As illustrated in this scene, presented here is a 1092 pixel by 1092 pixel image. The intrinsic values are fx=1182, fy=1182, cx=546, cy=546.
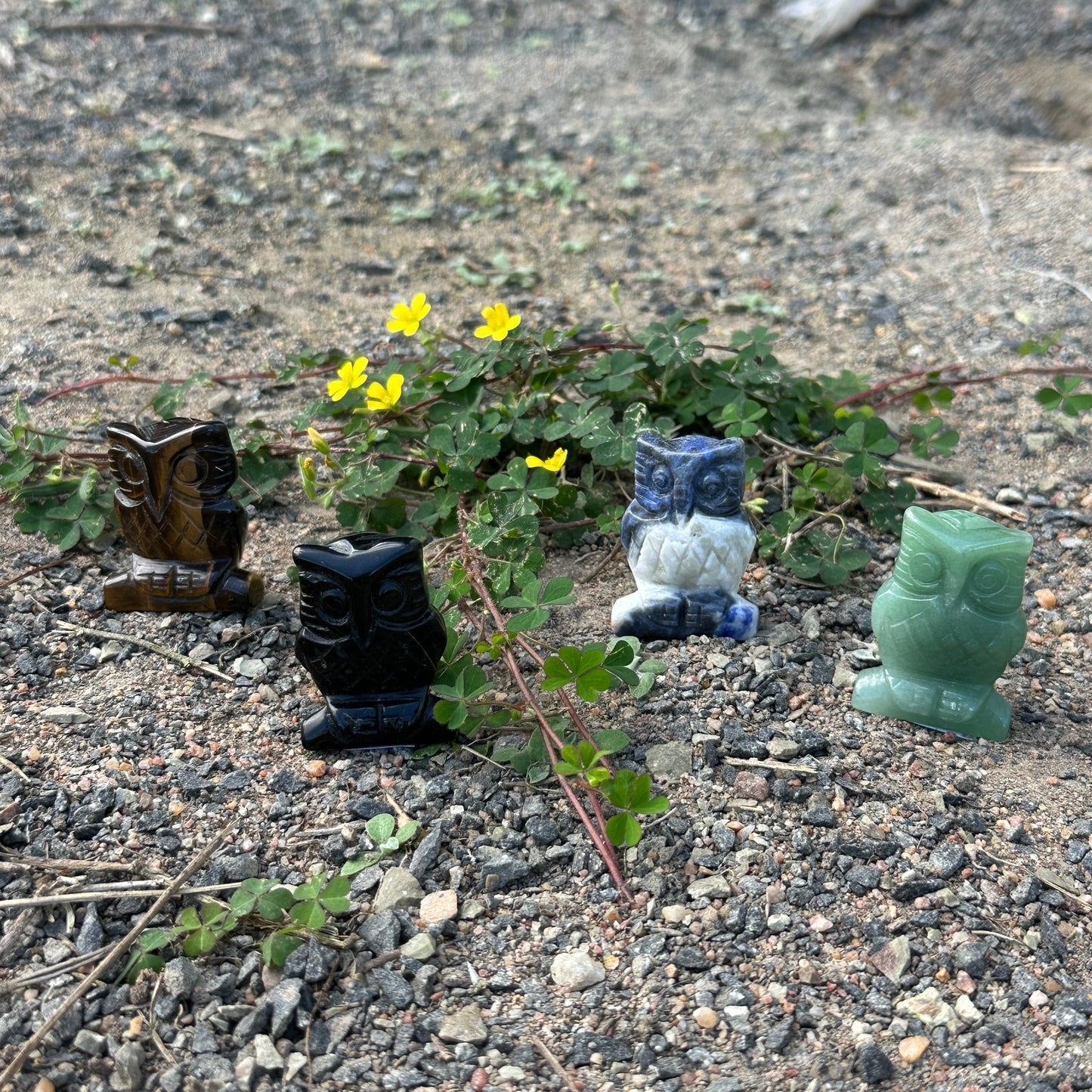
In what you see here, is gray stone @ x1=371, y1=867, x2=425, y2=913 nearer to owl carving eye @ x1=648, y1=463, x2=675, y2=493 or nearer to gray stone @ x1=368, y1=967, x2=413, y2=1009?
gray stone @ x1=368, y1=967, x2=413, y2=1009

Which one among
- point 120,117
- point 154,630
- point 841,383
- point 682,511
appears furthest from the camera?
point 120,117

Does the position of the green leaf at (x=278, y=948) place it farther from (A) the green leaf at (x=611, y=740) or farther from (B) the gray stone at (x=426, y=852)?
(A) the green leaf at (x=611, y=740)

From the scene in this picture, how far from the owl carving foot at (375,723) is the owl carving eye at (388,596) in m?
0.23

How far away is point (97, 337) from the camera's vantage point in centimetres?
426

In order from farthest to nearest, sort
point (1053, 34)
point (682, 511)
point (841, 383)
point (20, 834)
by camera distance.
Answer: point (1053, 34), point (841, 383), point (682, 511), point (20, 834)

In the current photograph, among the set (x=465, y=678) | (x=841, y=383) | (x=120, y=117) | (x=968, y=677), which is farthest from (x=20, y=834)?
Result: (x=120, y=117)

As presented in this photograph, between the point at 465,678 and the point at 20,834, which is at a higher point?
the point at 465,678

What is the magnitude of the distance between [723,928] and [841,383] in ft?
6.90

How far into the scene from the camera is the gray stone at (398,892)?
234 centimetres

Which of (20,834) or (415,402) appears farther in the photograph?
(415,402)

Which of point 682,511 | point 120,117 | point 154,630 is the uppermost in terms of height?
point 120,117

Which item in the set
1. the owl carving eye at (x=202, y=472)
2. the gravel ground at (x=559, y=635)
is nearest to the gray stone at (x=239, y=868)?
the gravel ground at (x=559, y=635)

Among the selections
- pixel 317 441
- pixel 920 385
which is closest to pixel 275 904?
pixel 317 441

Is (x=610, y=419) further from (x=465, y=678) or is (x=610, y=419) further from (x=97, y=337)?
(x=97, y=337)
